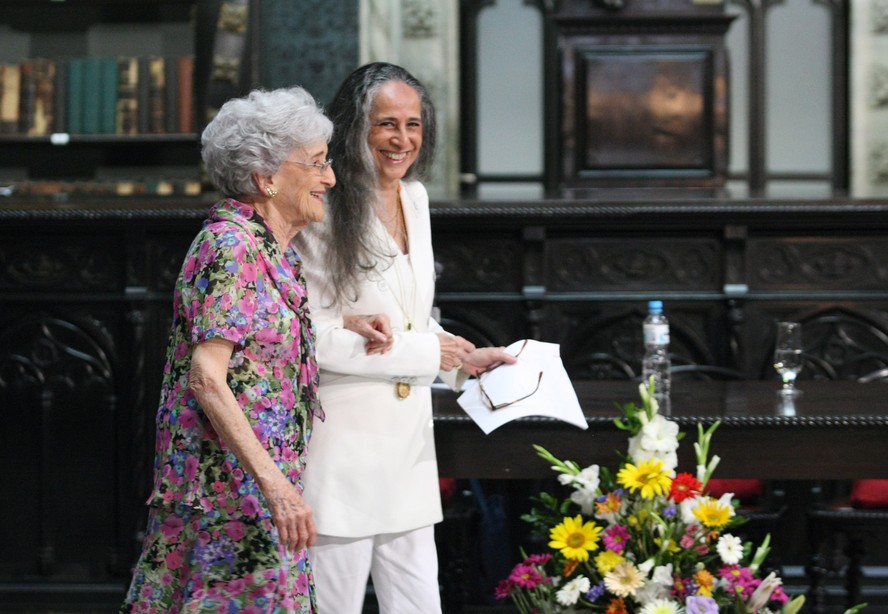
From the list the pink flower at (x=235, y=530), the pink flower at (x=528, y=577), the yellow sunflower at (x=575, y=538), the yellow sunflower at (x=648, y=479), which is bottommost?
the pink flower at (x=528, y=577)

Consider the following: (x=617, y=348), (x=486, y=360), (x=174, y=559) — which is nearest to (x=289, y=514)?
(x=174, y=559)

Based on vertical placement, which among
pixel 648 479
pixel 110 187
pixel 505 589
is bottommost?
pixel 505 589

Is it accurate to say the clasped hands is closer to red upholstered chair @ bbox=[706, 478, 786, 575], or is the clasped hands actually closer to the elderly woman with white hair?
the elderly woman with white hair

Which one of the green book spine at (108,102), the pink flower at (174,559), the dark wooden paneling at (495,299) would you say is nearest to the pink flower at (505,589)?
the pink flower at (174,559)

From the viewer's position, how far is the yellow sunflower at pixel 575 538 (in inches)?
87.0

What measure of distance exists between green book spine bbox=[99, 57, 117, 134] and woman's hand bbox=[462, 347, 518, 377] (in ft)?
13.4

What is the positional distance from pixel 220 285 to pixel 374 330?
1.23ft

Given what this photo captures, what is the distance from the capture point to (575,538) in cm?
223

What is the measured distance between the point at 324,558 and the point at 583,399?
0.99 meters

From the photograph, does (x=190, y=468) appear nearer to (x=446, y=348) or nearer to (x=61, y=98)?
(x=446, y=348)

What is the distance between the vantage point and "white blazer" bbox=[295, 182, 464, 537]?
2.22 m

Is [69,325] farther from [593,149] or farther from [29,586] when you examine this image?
[593,149]

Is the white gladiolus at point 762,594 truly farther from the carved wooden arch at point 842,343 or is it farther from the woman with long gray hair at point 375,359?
the carved wooden arch at point 842,343

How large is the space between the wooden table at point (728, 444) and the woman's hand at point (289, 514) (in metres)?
0.81
